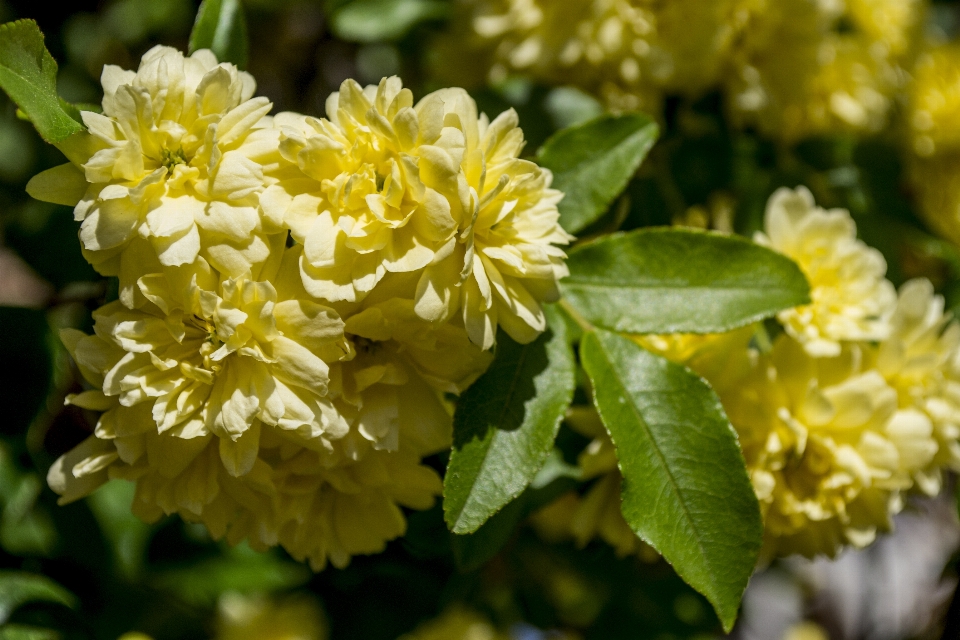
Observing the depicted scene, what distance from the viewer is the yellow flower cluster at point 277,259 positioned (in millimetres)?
582

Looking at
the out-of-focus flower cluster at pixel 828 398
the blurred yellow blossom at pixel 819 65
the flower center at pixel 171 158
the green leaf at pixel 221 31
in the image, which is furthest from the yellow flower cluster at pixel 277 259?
the blurred yellow blossom at pixel 819 65

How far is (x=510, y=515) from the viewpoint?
812mm

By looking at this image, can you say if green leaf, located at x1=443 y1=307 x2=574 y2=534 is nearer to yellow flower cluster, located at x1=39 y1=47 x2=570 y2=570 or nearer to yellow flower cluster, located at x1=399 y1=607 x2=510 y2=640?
yellow flower cluster, located at x1=39 y1=47 x2=570 y2=570

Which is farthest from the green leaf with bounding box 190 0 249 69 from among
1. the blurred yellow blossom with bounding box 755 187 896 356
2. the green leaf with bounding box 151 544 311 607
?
the green leaf with bounding box 151 544 311 607

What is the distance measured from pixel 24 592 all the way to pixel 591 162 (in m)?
A: 0.81

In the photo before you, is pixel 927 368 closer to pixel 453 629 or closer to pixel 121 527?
pixel 453 629

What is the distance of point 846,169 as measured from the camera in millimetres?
1284

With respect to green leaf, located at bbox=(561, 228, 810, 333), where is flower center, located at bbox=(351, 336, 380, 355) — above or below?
below

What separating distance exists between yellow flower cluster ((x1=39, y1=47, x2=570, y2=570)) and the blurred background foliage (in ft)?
0.90

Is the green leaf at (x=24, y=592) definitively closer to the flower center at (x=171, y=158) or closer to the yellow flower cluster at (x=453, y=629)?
the yellow flower cluster at (x=453, y=629)

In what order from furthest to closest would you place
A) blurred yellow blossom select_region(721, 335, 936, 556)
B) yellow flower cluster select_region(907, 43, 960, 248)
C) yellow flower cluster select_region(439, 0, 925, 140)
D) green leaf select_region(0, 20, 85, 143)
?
yellow flower cluster select_region(907, 43, 960, 248), yellow flower cluster select_region(439, 0, 925, 140), blurred yellow blossom select_region(721, 335, 936, 556), green leaf select_region(0, 20, 85, 143)

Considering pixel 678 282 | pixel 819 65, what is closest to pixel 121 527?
pixel 678 282

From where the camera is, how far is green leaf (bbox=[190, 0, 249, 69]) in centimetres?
76

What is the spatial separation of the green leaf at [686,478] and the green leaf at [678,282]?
55 mm
